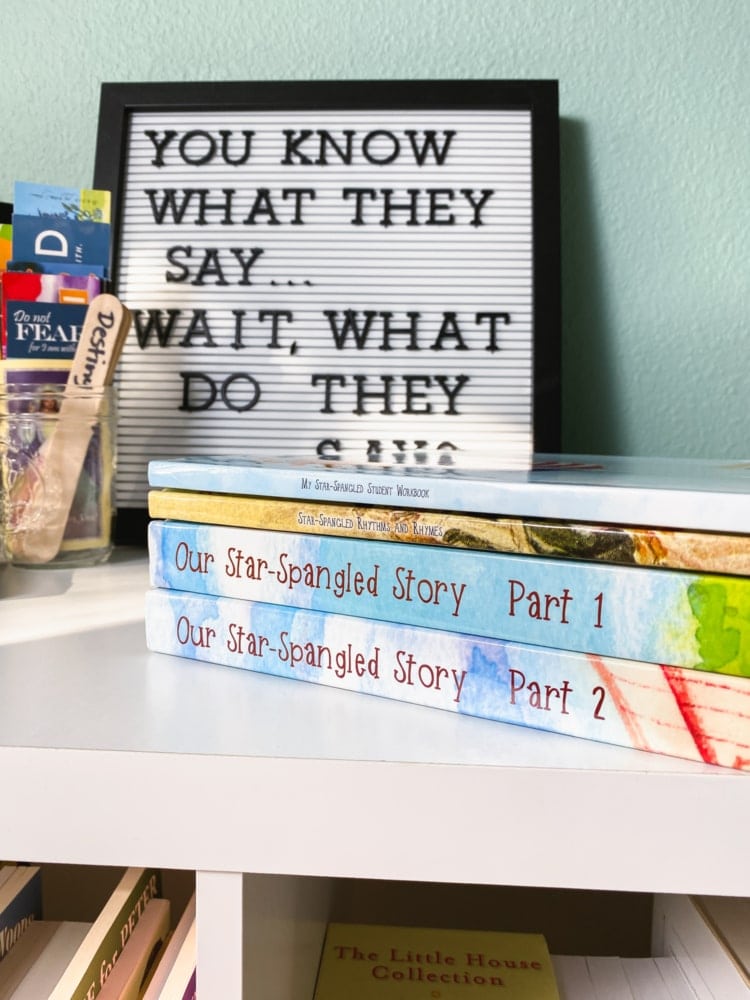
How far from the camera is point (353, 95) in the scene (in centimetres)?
80

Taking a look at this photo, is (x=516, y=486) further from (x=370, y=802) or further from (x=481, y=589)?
(x=370, y=802)

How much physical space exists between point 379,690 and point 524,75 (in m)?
0.66

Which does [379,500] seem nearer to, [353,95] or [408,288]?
[408,288]

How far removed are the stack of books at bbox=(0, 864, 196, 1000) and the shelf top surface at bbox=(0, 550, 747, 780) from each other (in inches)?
4.9

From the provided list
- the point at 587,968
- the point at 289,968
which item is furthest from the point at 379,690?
the point at 587,968

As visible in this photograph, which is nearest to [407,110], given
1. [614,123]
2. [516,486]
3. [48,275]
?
[614,123]

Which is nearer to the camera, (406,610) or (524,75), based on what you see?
(406,610)

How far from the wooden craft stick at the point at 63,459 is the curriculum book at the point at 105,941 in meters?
0.29

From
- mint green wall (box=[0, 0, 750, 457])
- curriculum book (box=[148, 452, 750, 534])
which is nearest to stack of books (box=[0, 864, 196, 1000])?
curriculum book (box=[148, 452, 750, 534])

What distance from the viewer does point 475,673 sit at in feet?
1.34

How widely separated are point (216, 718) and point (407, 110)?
2.04 feet

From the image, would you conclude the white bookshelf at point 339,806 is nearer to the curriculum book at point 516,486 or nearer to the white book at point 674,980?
the curriculum book at point 516,486

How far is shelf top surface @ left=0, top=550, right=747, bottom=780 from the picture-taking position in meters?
0.37

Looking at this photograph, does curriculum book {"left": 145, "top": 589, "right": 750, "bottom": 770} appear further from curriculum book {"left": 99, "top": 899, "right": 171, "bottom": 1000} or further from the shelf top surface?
curriculum book {"left": 99, "top": 899, "right": 171, "bottom": 1000}
